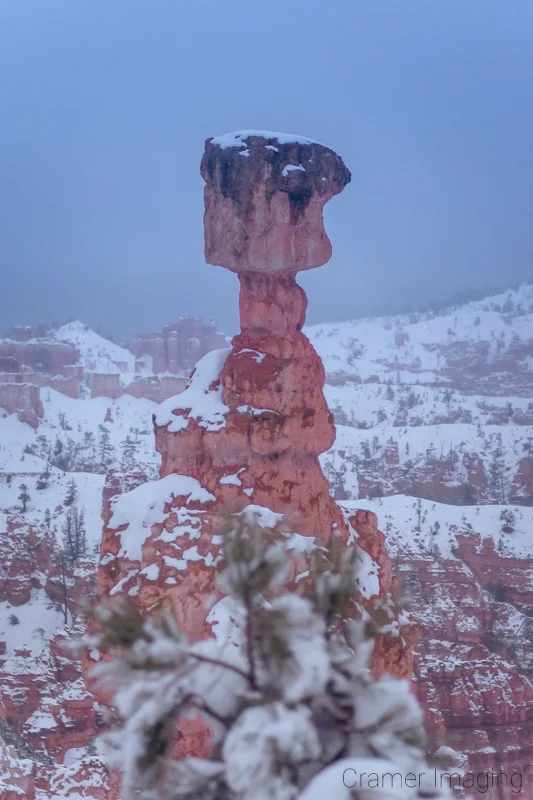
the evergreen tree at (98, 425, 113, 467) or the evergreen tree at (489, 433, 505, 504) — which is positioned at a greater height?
the evergreen tree at (98, 425, 113, 467)

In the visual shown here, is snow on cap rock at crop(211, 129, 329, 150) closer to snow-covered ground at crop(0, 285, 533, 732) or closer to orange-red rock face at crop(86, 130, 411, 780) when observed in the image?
orange-red rock face at crop(86, 130, 411, 780)

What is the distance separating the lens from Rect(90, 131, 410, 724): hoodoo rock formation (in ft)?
17.3

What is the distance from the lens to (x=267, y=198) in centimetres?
551

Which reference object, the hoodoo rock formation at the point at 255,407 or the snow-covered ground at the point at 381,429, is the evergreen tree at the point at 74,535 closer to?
the snow-covered ground at the point at 381,429

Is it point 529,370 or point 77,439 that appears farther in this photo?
point 529,370

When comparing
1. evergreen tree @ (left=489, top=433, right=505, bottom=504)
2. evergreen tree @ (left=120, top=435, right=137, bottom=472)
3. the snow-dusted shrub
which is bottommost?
evergreen tree @ (left=489, top=433, right=505, bottom=504)

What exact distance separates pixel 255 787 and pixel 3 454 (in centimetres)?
2208

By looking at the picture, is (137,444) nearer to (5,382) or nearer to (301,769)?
(5,382)

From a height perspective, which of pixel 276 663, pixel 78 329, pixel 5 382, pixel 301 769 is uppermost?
pixel 78 329

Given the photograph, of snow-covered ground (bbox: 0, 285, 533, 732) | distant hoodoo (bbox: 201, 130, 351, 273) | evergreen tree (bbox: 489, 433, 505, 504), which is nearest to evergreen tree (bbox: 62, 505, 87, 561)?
snow-covered ground (bbox: 0, 285, 533, 732)

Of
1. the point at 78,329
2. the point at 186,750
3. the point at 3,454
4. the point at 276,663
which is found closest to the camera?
the point at 276,663

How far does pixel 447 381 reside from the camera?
37375 mm

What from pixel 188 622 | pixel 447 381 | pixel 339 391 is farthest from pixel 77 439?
pixel 188 622

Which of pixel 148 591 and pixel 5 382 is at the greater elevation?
pixel 5 382
